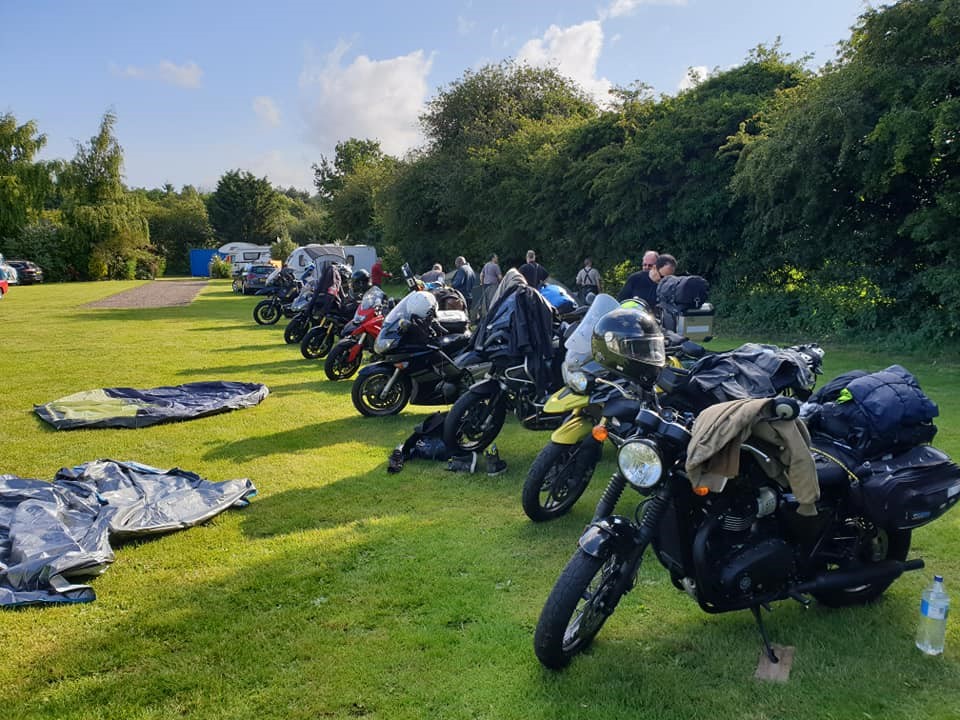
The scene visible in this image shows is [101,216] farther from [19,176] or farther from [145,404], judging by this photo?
[145,404]

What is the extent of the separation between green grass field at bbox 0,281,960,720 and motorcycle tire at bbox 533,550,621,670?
0.29 ft

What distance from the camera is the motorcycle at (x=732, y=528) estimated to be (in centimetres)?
266

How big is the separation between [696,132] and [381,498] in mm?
14067

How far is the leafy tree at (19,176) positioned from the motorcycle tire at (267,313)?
3580 cm

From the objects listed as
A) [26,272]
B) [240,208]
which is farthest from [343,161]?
[26,272]

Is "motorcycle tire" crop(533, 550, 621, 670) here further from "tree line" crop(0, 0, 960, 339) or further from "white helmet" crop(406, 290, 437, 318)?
"tree line" crop(0, 0, 960, 339)

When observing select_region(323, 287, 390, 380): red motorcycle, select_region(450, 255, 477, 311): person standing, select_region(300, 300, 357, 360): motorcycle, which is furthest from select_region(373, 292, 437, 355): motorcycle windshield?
select_region(450, 255, 477, 311): person standing

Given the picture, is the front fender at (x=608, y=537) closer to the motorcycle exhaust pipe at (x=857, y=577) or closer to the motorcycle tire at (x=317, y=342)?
the motorcycle exhaust pipe at (x=857, y=577)

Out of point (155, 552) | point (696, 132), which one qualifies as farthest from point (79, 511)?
point (696, 132)

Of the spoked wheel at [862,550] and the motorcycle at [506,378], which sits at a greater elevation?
the motorcycle at [506,378]

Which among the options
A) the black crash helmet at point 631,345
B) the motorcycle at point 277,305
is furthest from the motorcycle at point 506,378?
the motorcycle at point 277,305

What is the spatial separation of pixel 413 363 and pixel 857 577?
4.75 meters

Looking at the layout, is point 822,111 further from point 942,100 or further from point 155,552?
point 155,552

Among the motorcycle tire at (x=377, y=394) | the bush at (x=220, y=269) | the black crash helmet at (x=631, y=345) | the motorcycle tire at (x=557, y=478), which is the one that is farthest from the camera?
the bush at (x=220, y=269)
